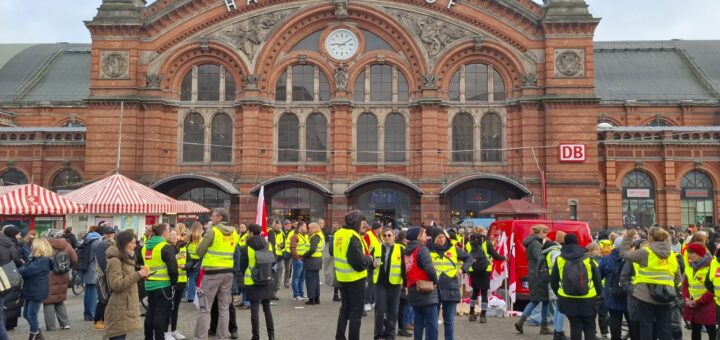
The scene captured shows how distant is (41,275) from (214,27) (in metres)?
25.2

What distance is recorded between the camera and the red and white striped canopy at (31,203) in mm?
17094

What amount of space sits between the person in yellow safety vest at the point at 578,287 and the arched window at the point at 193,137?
28.0 metres

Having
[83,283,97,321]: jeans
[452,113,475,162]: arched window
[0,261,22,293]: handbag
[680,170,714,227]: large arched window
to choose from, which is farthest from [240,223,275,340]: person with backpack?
[680,170,714,227]: large arched window

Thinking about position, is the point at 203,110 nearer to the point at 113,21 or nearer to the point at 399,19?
the point at 113,21

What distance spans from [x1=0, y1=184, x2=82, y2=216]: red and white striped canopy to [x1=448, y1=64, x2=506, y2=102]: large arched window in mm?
22286

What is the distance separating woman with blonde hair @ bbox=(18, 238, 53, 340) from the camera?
37.7 feet

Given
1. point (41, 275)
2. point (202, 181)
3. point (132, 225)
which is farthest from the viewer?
point (202, 181)

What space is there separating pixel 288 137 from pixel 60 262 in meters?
22.7

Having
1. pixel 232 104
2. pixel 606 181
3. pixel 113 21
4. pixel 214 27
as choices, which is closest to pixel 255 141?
pixel 232 104

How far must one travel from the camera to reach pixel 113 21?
33.9 metres

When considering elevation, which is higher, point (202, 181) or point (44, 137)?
point (44, 137)

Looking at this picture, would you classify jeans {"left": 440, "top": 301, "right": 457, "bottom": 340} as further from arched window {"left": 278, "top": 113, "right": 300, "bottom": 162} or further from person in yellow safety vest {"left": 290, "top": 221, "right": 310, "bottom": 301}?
arched window {"left": 278, "top": 113, "right": 300, "bottom": 162}

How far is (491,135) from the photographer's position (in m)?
34.6

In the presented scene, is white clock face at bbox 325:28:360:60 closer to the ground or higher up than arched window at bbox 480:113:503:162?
higher up
